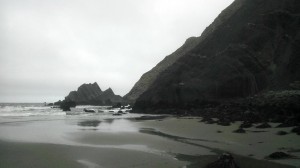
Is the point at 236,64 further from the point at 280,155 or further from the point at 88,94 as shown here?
the point at 88,94

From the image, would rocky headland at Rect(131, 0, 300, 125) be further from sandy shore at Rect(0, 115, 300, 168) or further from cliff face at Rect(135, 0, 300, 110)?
sandy shore at Rect(0, 115, 300, 168)

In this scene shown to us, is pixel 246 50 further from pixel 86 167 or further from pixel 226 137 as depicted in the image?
pixel 86 167

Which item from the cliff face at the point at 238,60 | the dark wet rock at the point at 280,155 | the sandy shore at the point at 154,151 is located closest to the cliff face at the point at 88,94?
the cliff face at the point at 238,60

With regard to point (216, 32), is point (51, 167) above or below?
below

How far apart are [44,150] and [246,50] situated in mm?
40604

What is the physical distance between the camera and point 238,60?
4856cm

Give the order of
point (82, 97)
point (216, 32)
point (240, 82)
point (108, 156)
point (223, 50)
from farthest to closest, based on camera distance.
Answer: point (82, 97) → point (216, 32) → point (223, 50) → point (240, 82) → point (108, 156)

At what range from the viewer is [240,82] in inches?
1828

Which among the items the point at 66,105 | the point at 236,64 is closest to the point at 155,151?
the point at 236,64

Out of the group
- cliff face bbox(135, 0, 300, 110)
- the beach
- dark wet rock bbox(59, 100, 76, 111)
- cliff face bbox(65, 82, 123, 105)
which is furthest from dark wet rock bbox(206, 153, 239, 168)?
cliff face bbox(65, 82, 123, 105)

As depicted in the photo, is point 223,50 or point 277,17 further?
point 223,50

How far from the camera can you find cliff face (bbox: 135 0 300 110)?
45844mm

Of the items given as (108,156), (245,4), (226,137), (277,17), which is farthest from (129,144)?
(245,4)

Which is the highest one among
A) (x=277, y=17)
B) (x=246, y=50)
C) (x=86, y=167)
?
(x=277, y=17)
